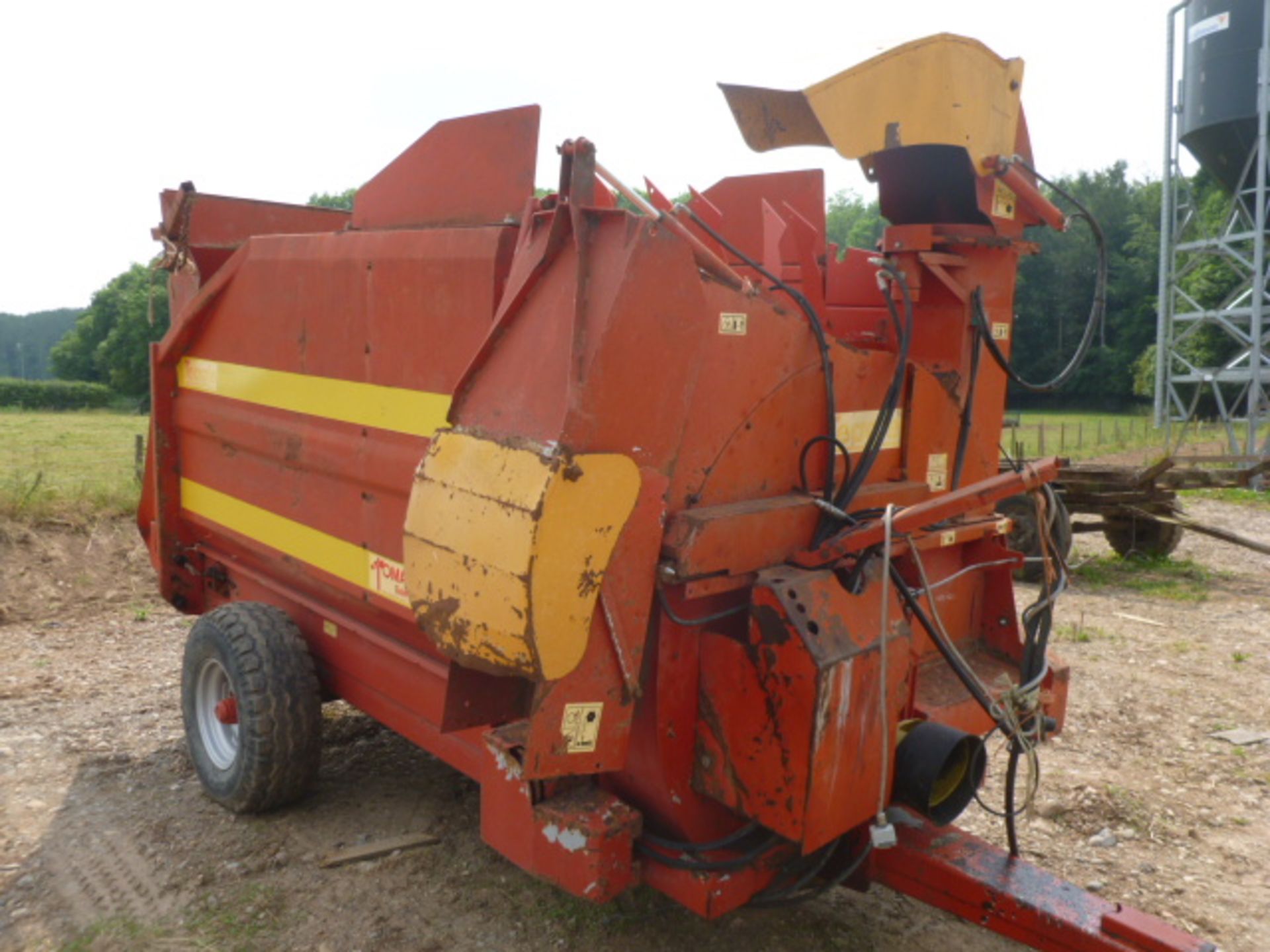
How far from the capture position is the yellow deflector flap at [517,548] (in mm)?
2158

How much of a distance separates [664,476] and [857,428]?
85 cm

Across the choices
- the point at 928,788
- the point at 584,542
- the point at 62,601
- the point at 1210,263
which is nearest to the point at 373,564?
the point at 584,542

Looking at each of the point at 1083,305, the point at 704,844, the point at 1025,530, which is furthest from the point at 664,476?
the point at 1083,305

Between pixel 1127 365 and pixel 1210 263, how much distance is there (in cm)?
1179

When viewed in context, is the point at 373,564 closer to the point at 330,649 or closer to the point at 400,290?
the point at 330,649

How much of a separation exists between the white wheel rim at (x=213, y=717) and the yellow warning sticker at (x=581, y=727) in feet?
6.53

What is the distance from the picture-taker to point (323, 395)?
138 inches

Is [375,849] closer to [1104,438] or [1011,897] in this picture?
[1011,897]

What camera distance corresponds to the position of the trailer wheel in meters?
3.56

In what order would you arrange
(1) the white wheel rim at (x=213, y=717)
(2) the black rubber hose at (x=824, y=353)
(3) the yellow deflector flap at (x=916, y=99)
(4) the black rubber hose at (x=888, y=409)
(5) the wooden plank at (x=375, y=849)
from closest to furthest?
(2) the black rubber hose at (x=824, y=353), (4) the black rubber hose at (x=888, y=409), (3) the yellow deflector flap at (x=916, y=99), (5) the wooden plank at (x=375, y=849), (1) the white wheel rim at (x=213, y=717)

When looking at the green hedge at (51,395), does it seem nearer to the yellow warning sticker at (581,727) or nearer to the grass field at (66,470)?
the grass field at (66,470)

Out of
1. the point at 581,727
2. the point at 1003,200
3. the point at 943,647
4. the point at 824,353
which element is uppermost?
the point at 1003,200

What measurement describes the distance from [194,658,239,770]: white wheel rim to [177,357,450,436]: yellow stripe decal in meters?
1.03

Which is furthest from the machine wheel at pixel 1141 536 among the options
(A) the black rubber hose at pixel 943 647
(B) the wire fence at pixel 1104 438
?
(B) the wire fence at pixel 1104 438
